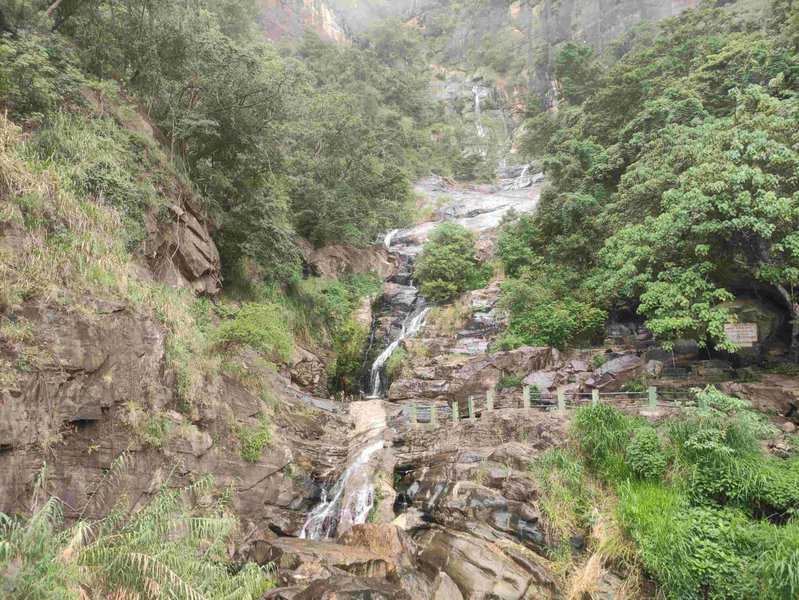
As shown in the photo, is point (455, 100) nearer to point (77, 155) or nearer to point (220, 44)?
point (220, 44)

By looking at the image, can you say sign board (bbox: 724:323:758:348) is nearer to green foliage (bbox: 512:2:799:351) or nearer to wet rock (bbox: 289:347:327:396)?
green foliage (bbox: 512:2:799:351)

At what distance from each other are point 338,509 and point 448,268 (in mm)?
15427

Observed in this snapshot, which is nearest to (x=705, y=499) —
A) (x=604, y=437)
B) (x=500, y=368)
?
(x=604, y=437)

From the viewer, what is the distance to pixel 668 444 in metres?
9.84

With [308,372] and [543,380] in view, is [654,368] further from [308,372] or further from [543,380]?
[308,372]

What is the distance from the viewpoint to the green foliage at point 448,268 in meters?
24.7

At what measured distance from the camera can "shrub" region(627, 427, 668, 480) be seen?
9.44 m

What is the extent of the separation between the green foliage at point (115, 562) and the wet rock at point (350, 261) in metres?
18.1

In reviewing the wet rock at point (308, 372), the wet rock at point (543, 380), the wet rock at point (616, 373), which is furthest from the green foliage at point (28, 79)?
the wet rock at point (616, 373)

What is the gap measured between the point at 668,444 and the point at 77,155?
14.0m

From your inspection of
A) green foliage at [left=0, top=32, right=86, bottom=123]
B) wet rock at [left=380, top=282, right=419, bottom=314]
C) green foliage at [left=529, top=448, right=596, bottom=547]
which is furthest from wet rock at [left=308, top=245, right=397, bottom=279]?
green foliage at [left=529, top=448, right=596, bottom=547]

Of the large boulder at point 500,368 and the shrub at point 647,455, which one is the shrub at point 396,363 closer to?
the large boulder at point 500,368

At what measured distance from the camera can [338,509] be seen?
39.5ft

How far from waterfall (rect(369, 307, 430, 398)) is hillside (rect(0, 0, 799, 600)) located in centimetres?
17
